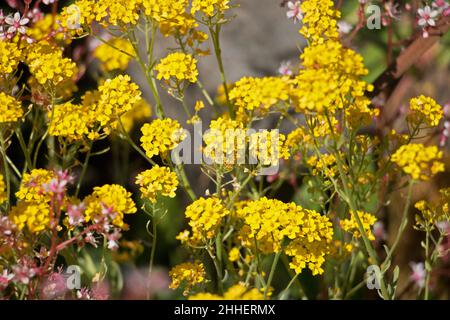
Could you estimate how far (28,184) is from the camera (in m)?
1.08

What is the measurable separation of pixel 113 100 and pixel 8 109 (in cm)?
17

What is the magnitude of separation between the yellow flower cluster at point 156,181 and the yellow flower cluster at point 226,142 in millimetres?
77

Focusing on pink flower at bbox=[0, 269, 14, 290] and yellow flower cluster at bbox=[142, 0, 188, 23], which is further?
yellow flower cluster at bbox=[142, 0, 188, 23]

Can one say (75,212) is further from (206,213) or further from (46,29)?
(46,29)

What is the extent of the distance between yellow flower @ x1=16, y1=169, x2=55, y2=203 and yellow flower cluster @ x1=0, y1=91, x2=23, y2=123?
0.33 feet

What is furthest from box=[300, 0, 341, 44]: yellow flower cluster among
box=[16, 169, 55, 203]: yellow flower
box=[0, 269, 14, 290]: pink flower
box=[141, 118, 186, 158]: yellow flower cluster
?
box=[0, 269, 14, 290]: pink flower

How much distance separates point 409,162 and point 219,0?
482 millimetres

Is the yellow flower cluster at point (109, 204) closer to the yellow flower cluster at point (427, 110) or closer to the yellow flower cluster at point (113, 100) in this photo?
the yellow flower cluster at point (113, 100)

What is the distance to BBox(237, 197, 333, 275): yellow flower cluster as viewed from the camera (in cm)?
105

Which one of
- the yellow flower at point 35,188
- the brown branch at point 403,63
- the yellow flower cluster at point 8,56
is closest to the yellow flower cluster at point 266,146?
the yellow flower at point 35,188

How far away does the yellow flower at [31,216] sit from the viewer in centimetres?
98

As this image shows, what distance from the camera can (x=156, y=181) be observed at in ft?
3.71

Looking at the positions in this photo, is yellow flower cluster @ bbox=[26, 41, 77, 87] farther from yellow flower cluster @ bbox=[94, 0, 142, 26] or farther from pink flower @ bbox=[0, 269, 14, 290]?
pink flower @ bbox=[0, 269, 14, 290]
